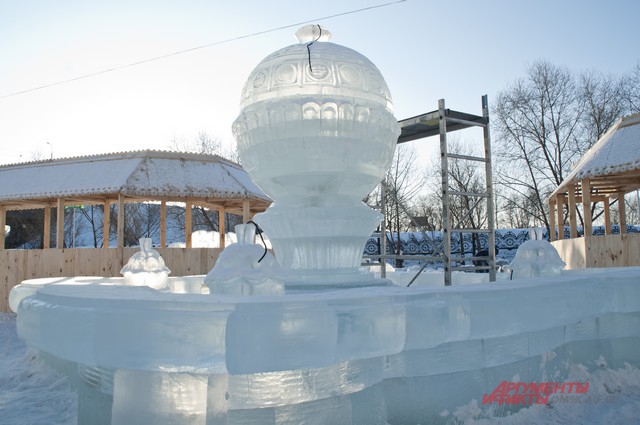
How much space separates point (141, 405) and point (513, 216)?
38.8 m

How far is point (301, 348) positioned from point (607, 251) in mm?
10833

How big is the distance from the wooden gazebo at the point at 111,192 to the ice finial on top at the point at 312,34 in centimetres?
901

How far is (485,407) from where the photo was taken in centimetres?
207

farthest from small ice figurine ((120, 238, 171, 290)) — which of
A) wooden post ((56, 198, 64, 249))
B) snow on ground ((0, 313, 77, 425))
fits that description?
wooden post ((56, 198, 64, 249))

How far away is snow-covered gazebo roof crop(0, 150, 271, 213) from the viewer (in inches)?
469

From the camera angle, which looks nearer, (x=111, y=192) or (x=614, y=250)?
(x=614, y=250)

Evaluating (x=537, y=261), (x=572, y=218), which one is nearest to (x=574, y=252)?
(x=572, y=218)

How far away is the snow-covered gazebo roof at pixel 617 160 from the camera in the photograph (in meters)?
10.6

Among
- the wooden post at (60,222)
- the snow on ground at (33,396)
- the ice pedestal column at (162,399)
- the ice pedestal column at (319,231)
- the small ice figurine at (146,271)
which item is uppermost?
the wooden post at (60,222)

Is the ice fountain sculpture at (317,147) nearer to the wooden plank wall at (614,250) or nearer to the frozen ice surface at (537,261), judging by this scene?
the frozen ice surface at (537,261)

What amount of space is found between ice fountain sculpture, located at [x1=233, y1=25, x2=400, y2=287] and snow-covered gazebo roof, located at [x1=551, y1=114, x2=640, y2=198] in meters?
9.50

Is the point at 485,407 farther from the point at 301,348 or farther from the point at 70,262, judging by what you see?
the point at 70,262

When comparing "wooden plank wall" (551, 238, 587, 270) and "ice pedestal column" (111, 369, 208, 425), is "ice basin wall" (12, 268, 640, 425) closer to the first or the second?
"ice pedestal column" (111, 369, 208, 425)
